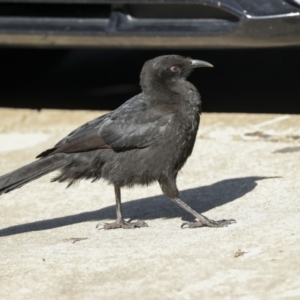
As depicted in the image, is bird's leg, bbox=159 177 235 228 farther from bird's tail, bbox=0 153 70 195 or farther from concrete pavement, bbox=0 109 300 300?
bird's tail, bbox=0 153 70 195

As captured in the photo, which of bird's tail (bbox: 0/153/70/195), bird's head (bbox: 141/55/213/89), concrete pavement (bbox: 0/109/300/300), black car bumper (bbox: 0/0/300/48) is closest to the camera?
concrete pavement (bbox: 0/109/300/300)

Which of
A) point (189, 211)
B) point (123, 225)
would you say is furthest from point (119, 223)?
point (189, 211)

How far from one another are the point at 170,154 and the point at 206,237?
70cm

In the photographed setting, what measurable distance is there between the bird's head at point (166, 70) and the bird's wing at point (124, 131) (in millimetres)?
215

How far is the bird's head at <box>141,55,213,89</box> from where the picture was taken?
227 inches

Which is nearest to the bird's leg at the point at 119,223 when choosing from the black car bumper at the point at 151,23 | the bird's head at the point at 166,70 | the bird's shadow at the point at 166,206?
the bird's shadow at the point at 166,206

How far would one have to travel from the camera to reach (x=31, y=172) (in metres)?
5.61

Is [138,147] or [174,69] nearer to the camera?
[138,147]

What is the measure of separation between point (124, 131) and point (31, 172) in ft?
2.23

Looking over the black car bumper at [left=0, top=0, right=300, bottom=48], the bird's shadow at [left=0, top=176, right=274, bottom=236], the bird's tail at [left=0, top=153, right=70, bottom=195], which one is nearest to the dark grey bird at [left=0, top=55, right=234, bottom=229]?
the bird's tail at [left=0, top=153, right=70, bottom=195]

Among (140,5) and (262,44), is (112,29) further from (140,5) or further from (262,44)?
(262,44)

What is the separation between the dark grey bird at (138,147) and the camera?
5.48 metres

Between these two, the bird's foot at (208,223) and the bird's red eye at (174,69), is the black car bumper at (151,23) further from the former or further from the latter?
the bird's foot at (208,223)

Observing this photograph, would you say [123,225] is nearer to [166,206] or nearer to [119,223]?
[119,223]
